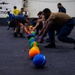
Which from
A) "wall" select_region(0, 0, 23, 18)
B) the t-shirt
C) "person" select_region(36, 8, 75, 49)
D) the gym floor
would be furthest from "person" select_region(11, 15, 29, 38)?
"wall" select_region(0, 0, 23, 18)

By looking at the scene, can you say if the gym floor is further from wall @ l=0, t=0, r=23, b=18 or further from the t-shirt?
wall @ l=0, t=0, r=23, b=18

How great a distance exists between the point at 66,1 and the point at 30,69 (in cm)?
1724

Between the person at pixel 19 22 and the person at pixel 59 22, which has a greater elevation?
the person at pixel 59 22

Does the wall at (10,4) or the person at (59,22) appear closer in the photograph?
the person at (59,22)

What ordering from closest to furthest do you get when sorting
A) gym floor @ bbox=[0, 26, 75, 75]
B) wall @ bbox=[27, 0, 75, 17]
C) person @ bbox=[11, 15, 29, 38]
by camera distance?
gym floor @ bbox=[0, 26, 75, 75], person @ bbox=[11, 15, 29, 38], wall @ bbox=[27, 0, 75, 17]

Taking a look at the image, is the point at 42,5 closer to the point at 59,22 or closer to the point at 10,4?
the point at 10,4

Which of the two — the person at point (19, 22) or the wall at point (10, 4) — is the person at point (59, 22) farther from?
the wall at point (10, 4)

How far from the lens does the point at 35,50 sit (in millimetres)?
7160

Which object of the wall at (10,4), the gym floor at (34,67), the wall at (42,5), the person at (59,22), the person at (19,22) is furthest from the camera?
the wall at (42,5)

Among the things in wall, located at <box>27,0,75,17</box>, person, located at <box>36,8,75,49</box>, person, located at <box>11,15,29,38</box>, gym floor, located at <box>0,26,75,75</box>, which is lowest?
wall, located at <box>27,0,75,17</box>

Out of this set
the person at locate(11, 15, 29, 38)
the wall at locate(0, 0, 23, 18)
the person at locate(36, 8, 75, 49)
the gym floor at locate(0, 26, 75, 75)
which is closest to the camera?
the gym floor at locate(0, 26, 75, 75)

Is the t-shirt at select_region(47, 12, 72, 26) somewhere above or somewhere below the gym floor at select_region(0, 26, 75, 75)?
above

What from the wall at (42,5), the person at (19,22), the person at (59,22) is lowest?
the wall at (42,5)

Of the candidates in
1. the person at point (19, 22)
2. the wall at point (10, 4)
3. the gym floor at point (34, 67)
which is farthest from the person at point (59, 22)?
the wall at point (10, 4)
